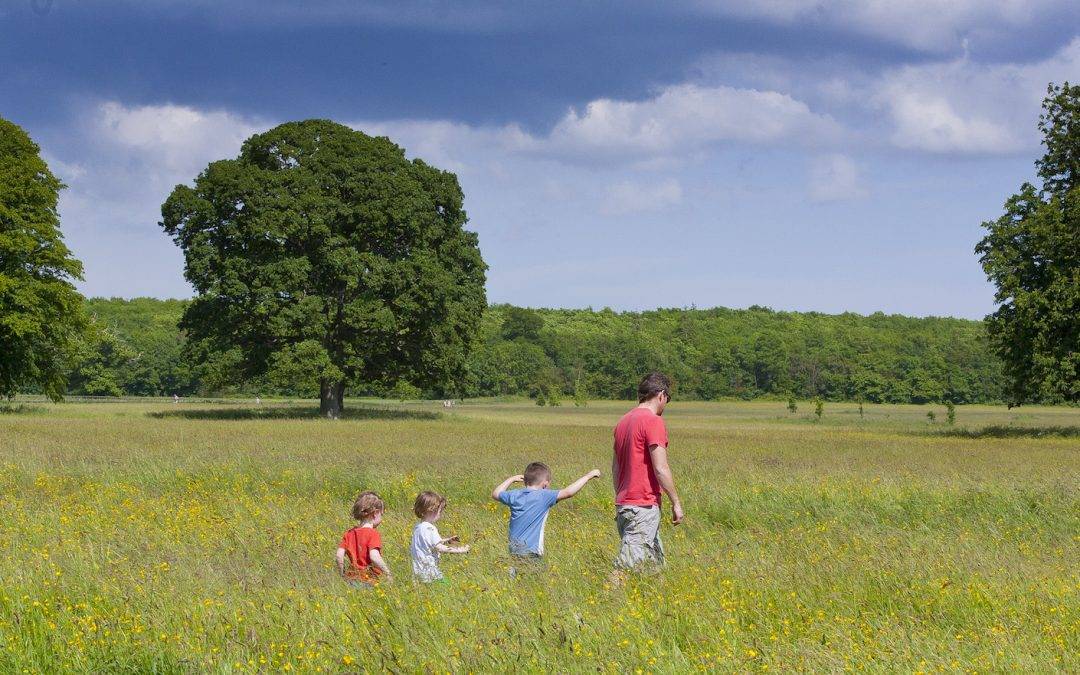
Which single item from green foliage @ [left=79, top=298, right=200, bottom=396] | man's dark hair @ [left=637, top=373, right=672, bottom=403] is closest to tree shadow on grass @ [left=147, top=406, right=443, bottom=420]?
man's dark hair @ [left=637, top=373, right=672, bottom=403]

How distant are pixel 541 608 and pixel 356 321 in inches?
1379

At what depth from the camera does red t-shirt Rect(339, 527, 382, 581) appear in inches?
282

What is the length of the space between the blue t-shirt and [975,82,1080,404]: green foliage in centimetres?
3031

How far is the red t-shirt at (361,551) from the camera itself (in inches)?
282

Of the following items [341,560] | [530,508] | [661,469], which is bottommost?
[341,560]

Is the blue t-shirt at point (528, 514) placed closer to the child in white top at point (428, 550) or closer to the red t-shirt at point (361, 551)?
the child in white top at point (428, 550)

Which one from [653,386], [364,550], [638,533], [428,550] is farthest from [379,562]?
[653,386]

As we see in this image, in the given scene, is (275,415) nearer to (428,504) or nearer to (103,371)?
(428,504)

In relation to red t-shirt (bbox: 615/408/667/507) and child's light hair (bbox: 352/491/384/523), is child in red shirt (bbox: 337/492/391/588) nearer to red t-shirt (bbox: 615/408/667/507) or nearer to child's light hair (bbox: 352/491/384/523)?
child's light hair (bbox: 352/491/384/523)

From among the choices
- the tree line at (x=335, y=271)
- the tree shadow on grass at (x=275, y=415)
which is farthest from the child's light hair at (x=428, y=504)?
the tree shadow on grass at (x=275, y=415)

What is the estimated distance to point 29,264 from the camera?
39375mm

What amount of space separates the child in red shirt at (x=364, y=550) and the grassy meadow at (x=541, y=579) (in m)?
0.18

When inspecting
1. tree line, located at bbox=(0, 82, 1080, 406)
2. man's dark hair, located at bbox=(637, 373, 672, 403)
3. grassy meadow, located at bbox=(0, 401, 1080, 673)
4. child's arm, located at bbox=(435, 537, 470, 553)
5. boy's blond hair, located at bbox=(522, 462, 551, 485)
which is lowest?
grassy meadow, located at bbox=(0, 401, 1080, 673)

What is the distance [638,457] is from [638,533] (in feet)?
1.97
